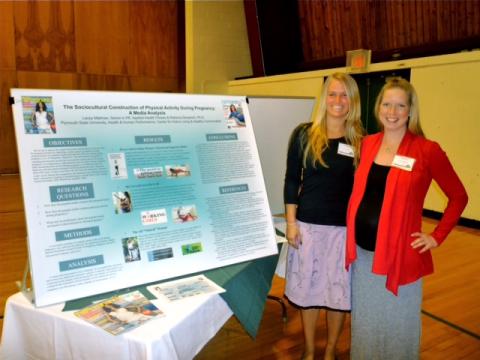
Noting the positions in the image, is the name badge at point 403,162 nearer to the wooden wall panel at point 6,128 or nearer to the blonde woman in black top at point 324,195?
the blonde woman in black top at point 324,195

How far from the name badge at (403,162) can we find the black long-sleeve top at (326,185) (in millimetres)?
297

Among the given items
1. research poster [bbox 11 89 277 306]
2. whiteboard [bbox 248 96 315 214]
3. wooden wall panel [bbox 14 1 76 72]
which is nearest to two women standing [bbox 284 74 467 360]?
research poster [bbox 11 89 277 306]

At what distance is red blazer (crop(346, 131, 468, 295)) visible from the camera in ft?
5.52

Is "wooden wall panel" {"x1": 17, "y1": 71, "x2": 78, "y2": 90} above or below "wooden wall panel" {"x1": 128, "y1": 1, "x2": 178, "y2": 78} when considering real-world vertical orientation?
below

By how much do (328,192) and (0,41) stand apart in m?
7.25

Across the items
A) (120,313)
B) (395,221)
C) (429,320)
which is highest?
(395,221)

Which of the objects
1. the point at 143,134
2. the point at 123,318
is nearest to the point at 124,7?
the point at 143,134

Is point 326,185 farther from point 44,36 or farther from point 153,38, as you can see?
point 153,38

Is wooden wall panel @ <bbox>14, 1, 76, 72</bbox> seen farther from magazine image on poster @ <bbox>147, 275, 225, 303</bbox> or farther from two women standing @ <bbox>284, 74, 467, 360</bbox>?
magazine image on poster @ <bbox>147, 275, 225, 303</bbox>

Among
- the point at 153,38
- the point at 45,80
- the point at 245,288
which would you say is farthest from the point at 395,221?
the point at 153,38

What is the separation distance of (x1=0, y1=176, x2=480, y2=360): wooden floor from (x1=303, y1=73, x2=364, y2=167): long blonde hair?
1.15m

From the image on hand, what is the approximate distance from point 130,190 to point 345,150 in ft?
3.26

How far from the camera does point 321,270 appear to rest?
2.07 metres

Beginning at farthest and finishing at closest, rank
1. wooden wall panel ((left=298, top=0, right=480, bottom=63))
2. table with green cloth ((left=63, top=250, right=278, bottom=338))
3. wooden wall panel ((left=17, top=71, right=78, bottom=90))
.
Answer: wooden wall panel ((left=17, top=71, right=78, bottom=90)), wooden wall panel ((left=298, top=0, right=480, bottom=63)), table with green cloth ((left=63, top=250, right=278, bottom=338))
